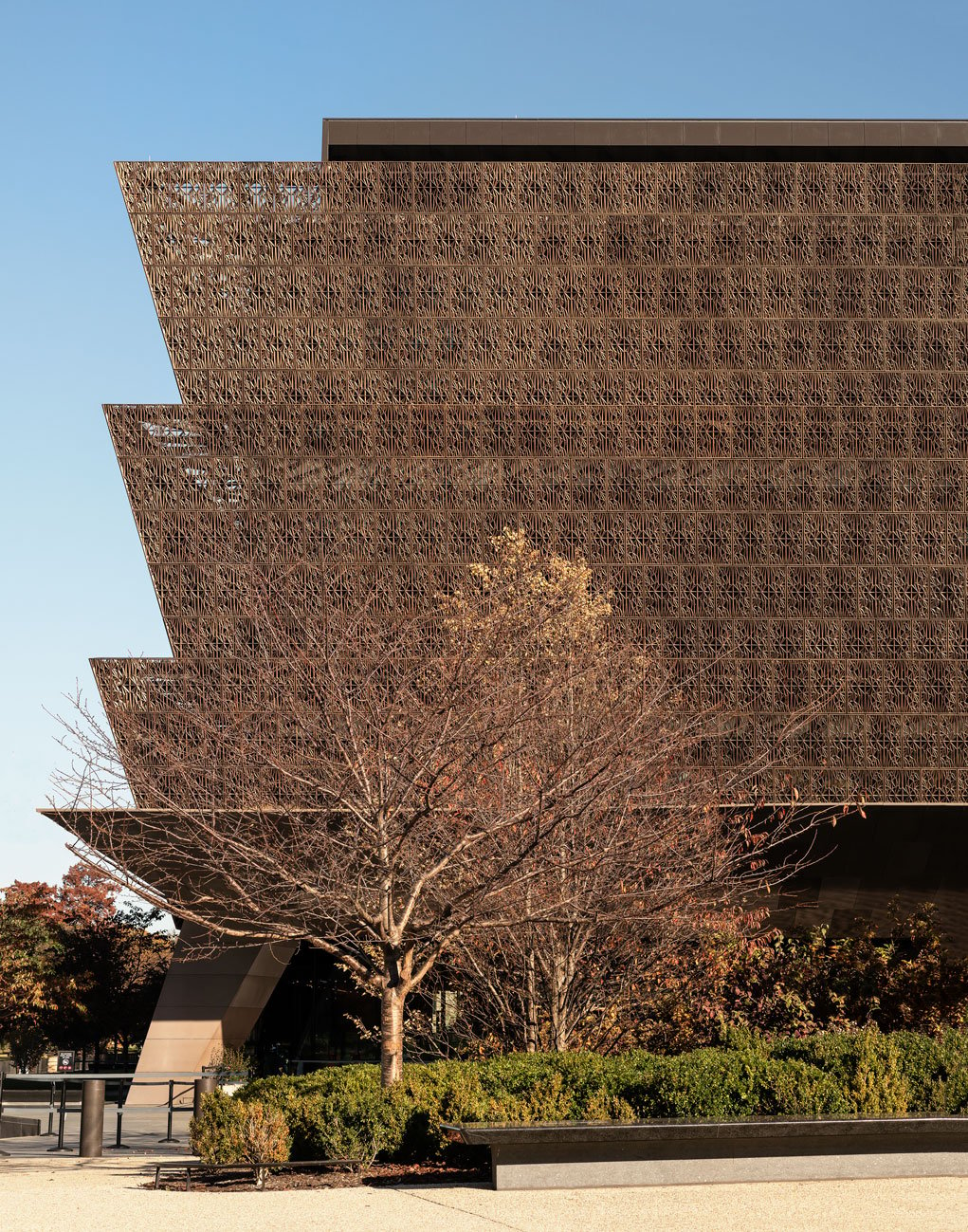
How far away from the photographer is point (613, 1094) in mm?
14203

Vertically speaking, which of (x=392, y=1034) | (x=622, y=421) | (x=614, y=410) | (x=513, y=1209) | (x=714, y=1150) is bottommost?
(x=513, y=1209)

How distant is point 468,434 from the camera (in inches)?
1481

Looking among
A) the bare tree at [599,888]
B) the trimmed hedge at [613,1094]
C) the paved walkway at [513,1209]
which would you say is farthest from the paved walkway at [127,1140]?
the bare tree at [599,888]

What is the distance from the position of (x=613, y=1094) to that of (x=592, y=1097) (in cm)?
25

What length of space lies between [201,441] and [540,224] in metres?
11.4

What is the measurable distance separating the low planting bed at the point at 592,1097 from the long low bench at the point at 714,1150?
0.29 metres

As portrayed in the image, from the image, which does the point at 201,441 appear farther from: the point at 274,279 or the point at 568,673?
the point at 568,673

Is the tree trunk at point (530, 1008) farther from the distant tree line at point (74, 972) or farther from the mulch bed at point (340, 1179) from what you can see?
the distant tree line at point (74, 972)

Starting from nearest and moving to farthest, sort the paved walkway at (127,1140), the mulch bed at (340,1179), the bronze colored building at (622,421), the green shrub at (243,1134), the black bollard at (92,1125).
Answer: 1. the mulch bed at (340,1179)
2. the green shrub at (243,1134)
3. the black bollard at (92,1125)
4. the paved walkway at (127,1140)
5. the bronze colored building at (622,421)

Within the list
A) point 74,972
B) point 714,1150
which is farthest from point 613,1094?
point 74,972

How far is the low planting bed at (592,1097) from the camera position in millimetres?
13945

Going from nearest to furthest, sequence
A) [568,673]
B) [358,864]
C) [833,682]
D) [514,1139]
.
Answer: [514,1139], [358,864], [568,673], [833,682]

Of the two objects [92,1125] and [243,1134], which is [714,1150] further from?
[92,1125]

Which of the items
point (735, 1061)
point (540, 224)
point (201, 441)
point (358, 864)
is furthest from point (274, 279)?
point (735, 1061)
